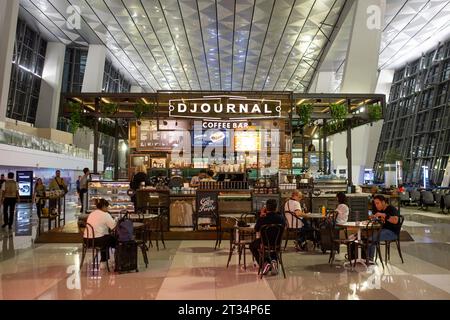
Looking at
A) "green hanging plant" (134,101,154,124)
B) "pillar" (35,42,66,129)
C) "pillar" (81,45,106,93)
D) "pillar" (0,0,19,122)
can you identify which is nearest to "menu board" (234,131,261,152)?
"green hanging plant" (134,101,154,124)

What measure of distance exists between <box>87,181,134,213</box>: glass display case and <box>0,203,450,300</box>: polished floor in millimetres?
1613

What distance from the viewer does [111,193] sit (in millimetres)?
9484

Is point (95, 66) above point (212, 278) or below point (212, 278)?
above

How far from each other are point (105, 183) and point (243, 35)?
10742 millimetres

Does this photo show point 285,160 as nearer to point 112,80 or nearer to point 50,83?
point 50,83

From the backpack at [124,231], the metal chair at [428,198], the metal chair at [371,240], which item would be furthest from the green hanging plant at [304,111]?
the metal chair at [428,198]

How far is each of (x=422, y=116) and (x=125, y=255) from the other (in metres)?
22.4

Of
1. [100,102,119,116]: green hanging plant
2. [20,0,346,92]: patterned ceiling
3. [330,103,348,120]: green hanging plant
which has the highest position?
[20,0,346,92]: patterned ceiling

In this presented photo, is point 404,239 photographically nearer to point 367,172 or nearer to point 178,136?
point 178,136

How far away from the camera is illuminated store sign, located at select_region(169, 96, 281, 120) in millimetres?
8977

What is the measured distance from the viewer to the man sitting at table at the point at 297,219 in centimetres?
739

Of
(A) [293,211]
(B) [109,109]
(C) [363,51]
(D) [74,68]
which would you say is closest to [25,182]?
(D) [74,68]

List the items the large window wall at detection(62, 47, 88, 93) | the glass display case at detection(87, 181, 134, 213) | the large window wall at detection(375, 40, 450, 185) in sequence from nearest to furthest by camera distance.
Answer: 1. the glass display case at detection(87, 181, 134, 213)
2. the large window wall at detection(375, 40, 450, 185)
3. the large window wall at detection(62, 47, 88, 93)

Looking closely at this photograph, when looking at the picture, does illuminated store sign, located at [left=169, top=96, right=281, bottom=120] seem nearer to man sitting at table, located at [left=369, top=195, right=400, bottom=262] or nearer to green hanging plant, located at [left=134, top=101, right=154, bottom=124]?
green hanging plant, located at [left=134, top=101, right=154, bottom=124]
